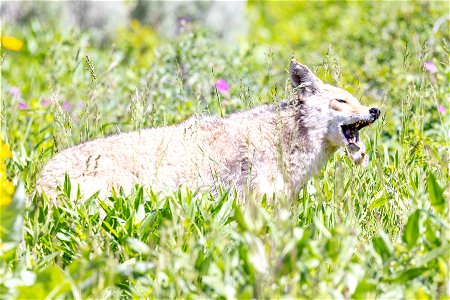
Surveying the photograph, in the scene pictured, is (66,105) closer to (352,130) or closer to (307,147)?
(307,147)

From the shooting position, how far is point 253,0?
21375mm

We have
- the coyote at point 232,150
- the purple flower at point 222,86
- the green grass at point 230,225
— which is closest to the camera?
the green grass at point 230,225

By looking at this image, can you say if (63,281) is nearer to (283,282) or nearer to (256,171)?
(283,282)

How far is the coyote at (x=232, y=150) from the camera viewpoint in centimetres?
542

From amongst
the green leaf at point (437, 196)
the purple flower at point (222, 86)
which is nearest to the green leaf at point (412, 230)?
the green leaf at point (437, 196)

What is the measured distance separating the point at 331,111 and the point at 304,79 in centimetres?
30

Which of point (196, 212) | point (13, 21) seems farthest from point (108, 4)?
point (196, 212)

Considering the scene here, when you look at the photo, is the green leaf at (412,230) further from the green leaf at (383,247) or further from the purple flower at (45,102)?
the purple flower at (45,102)

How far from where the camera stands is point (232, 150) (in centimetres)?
579

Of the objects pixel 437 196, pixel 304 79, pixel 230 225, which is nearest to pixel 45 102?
pixel 304 79

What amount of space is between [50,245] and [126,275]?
3.01ft

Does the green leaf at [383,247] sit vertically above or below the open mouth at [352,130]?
above

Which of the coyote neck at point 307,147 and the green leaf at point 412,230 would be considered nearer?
the green leaf at point 412,230

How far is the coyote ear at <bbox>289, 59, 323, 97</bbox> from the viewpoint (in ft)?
19.7
